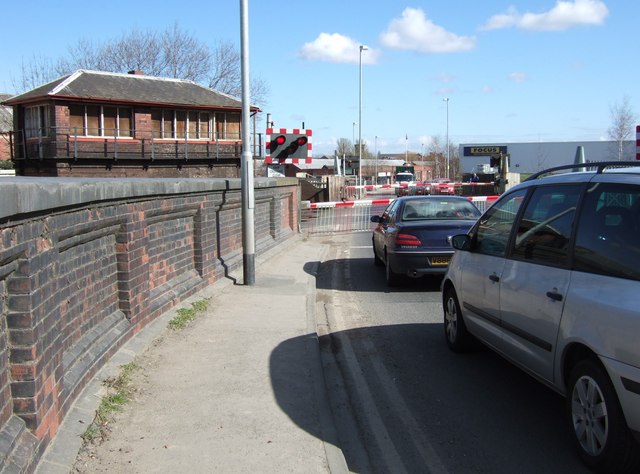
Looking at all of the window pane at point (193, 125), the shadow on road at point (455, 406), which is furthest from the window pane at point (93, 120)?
the shadow on road at point (455, 406)

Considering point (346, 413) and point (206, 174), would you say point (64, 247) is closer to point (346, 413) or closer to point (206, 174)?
point (346, 413)

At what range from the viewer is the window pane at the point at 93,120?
34.5 meters

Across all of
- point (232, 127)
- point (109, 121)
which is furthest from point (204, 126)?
point (109, 121)

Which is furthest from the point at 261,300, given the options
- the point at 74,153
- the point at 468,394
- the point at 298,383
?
the point at 74,153

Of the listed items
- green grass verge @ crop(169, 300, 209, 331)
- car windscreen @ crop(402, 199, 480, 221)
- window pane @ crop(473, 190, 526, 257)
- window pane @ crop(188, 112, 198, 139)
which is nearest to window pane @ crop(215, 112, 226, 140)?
window pane @ crop(188, 112, 198, 139)

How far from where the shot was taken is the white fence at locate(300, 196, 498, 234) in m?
21.0

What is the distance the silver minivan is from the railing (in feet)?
99.1

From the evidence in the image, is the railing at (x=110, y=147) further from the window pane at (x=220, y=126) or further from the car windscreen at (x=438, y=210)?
the car windscreen at (x=438, y=210)

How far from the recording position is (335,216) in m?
22.5

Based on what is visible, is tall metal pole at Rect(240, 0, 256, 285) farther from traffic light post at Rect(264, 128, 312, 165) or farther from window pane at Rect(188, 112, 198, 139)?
window pane at Rect(188, 112, 198, 139)

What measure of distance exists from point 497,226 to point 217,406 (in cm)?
281

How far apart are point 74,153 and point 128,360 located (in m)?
30.8

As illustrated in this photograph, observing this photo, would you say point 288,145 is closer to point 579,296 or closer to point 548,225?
point 548,225

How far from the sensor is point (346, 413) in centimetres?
496
